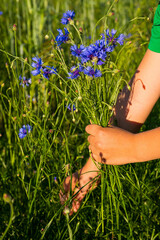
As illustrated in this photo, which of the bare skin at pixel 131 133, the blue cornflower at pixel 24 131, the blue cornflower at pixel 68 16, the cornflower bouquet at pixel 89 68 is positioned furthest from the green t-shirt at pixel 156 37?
the blue cornflower at pixel 24 131

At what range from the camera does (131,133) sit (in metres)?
0.86

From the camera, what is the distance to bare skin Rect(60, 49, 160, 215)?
830 millimetres

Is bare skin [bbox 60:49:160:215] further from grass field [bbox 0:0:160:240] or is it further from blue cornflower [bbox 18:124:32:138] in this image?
blue cornflower [bbox 18:124:32:138]

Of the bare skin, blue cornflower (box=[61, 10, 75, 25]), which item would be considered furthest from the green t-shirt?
blue cornflower (box=[61, 10, 75, 25])

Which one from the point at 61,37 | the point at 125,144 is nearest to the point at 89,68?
the point at 61,37

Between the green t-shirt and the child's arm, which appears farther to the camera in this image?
the green t-shirt

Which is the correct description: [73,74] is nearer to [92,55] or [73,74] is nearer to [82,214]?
[92,55]

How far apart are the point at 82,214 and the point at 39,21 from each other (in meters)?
1.56

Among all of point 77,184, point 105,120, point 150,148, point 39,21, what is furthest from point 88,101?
point 39,21

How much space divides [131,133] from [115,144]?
0.06m

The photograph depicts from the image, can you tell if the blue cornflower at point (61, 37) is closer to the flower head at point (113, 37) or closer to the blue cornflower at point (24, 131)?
the flower head at point (113, 37)

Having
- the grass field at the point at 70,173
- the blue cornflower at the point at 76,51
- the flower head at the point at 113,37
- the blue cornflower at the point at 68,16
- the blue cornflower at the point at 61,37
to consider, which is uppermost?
the blue cornflower at the point at 68,16

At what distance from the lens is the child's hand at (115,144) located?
0.83 m

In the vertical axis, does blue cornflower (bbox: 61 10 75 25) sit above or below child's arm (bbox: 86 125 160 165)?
above
